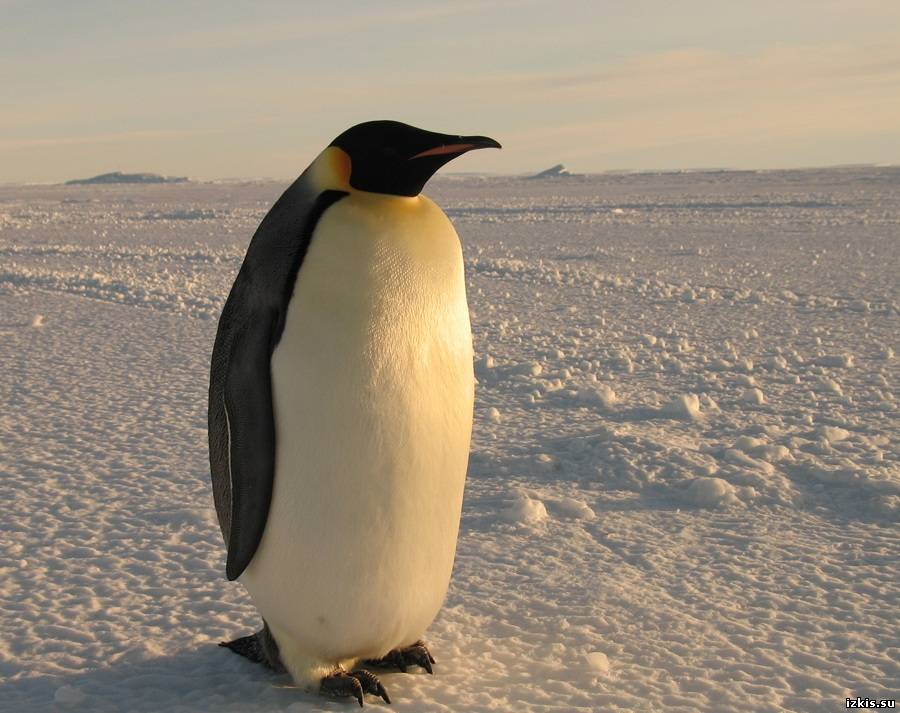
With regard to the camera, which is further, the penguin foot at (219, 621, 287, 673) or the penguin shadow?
the penguin foot at (219, 621, 287, 673)

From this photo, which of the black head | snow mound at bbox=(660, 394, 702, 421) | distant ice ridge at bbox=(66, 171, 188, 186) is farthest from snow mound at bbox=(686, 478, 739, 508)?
distant ice ridge at bbox=(66, 171, 188, 186)

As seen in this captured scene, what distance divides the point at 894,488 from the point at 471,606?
1772 mm

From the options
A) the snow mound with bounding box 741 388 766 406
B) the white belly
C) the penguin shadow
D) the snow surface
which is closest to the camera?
the white belly

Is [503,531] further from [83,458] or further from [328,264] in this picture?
[83,458]

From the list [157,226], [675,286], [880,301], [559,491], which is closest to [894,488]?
[559,491]

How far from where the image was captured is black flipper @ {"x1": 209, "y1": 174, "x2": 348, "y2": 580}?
1.94m

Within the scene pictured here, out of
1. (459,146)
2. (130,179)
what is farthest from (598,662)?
(130,179)

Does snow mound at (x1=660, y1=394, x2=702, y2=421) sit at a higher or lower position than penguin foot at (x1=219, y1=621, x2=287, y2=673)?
higher

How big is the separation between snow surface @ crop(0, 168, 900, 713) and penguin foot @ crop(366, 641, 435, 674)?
4 centimetres

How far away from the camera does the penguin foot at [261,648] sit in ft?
7.16

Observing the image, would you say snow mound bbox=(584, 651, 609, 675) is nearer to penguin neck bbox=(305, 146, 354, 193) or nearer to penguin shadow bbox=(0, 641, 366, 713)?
penguin shadow bbox=(0, 641, 366, 713)

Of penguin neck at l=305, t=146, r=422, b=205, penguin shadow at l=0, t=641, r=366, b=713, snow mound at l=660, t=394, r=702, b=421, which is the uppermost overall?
penguin neck at l=305, t=146, r=422, b=205

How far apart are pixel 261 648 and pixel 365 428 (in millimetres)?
665

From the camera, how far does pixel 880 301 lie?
793 cm
